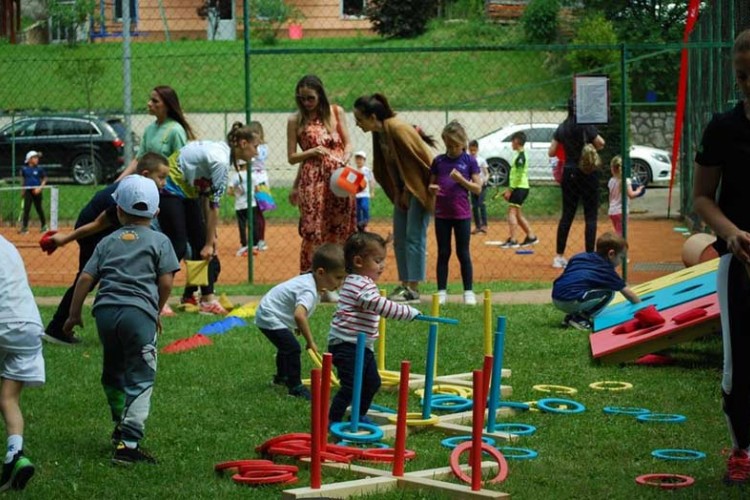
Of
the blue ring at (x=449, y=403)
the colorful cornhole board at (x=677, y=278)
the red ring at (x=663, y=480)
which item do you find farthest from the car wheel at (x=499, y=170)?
the red ring at (x=663, y=480)

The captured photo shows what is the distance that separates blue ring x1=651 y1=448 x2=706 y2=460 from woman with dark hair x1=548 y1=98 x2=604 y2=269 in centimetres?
847

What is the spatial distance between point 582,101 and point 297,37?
3163 cm

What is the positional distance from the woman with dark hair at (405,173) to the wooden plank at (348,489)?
666 centimetres

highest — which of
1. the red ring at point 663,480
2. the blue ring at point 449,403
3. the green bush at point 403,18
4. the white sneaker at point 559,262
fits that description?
the green bush at point 403,18

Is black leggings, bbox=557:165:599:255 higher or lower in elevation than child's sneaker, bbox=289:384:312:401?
higher

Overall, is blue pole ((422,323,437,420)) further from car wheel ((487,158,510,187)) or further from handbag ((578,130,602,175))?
car wheel ((487,158,510,187))

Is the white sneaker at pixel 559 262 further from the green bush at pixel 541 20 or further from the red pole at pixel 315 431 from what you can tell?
the green bush at pixel 541 20

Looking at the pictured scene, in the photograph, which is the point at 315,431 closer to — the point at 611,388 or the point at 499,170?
the point at 611,388

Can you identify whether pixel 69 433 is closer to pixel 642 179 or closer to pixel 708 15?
pixel 708 15

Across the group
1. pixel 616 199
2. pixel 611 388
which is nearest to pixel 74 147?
pixel 616 199

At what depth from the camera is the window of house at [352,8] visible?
1215 inches

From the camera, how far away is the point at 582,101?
13602 mm

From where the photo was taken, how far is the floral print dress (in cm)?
1182

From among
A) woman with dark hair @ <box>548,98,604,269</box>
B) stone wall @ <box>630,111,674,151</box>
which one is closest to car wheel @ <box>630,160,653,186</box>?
stone wall @ <box>630,111,674,151</box>
